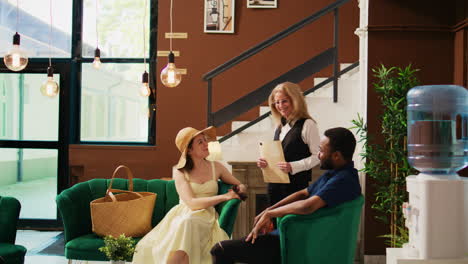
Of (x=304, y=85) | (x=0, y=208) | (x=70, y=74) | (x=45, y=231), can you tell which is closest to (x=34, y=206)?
(x=45, y=231)

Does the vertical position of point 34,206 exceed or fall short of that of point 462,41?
it falls short

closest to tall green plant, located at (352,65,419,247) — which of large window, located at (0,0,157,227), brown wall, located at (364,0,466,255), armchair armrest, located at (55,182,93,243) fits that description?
brown wall, located at (364,0,466,255)

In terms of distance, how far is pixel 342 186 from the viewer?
2.69 m

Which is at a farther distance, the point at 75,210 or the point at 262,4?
the point at 262,4

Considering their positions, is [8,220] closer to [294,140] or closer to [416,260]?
[294,140]

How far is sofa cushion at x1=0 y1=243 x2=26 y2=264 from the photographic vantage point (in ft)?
10.3

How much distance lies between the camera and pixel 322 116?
5.01 meters

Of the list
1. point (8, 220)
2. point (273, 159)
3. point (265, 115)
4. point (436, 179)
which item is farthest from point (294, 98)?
point (8, 220)

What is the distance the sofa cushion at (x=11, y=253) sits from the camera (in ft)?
10.3

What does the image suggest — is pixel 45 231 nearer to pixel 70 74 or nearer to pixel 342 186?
pixel 70 74

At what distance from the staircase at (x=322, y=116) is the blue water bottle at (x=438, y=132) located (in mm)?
1565

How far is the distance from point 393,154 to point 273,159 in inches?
40.6

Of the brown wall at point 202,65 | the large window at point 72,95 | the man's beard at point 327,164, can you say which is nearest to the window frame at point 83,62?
the large window at point 72,95

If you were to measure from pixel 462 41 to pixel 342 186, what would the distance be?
83.3 inches
